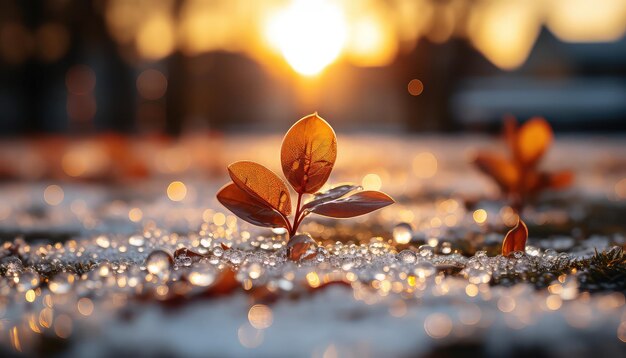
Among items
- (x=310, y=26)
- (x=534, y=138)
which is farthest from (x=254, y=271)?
(x=310, y=26)

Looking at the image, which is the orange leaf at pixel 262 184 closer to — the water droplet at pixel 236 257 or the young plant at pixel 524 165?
the water droplet at pixel 236 257

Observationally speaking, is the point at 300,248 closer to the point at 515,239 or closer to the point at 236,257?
Answer: the point at 236,257

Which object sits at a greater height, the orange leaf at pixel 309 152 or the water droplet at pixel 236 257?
the orange leaf at pixel 309 152

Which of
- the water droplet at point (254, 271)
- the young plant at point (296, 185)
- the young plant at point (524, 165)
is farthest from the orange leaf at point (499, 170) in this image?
the water droplet at point (254, 271)

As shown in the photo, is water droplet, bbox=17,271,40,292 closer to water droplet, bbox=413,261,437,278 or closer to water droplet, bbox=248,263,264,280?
water droplet, bbox=248,263,264,280

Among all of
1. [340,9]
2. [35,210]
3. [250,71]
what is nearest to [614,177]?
[35,210]

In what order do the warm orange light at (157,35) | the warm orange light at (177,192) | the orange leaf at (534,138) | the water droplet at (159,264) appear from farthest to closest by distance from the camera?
the warm orange light at (157,35), the warm orange light at (177,192), the orange leaf at (534,138), the water droplet at (159,264)

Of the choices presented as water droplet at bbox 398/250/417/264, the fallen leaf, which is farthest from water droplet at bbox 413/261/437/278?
the fallen leaf
